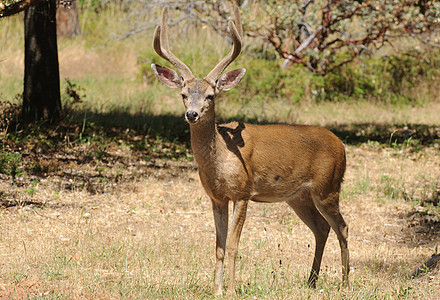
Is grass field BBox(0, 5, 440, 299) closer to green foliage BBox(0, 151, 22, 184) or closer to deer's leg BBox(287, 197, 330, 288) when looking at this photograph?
green foliage BBox(0, 151, 22, 184)

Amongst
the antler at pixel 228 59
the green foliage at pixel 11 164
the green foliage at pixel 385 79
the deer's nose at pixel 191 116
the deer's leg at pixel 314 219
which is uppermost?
the antler at pixel 228 59

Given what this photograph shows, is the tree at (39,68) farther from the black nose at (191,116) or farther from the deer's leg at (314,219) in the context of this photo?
the black nose at (191,116)

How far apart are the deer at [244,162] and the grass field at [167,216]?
474mm

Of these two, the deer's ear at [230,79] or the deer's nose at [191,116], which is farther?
the deer's ear at [230,79]

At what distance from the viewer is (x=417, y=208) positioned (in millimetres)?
8289

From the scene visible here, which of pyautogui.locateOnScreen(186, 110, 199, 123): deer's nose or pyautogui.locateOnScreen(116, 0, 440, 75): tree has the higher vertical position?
pyautogui.locateOnScreen(186, 110, 199, 123): deer's nose

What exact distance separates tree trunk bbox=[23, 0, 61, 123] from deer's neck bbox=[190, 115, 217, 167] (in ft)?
18.7

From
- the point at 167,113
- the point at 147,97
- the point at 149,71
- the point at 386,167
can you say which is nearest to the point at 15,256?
the point at 386,167

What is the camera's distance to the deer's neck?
5.26 meters

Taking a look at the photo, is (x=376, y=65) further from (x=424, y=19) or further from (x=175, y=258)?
(x=175, y=258)

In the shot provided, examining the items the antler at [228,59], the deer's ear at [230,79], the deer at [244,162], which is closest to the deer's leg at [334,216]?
the deer at [244,162]

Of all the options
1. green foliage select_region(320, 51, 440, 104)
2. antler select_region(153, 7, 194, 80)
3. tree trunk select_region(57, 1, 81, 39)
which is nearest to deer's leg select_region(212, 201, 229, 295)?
antler select_region(153, 7, 194, 80)

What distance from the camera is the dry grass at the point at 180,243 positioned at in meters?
5.17

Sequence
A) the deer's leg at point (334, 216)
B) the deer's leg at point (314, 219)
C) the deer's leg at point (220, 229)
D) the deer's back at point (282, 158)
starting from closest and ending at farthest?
the deer's leg at point (220, 229)
the deer's back at point (282, 158)
the deer's leg at point (334, 216)
the deer's leg at point (314, 219)
